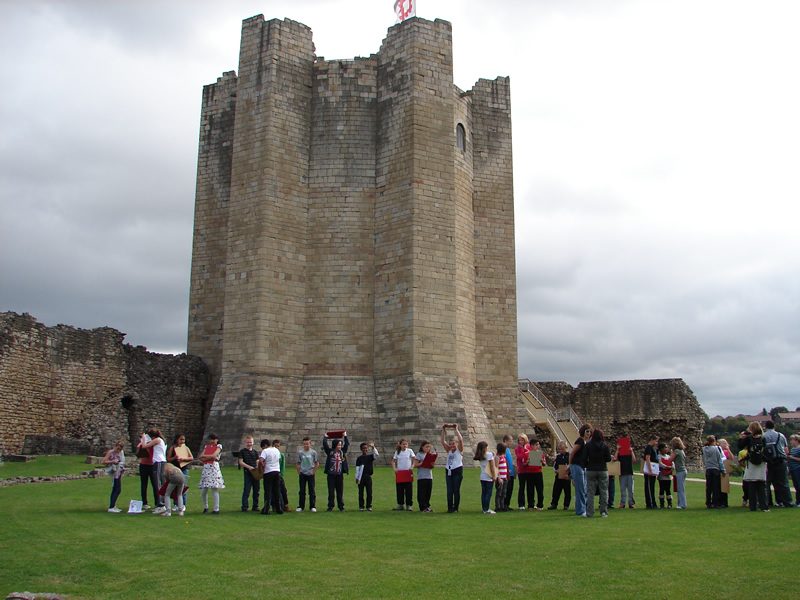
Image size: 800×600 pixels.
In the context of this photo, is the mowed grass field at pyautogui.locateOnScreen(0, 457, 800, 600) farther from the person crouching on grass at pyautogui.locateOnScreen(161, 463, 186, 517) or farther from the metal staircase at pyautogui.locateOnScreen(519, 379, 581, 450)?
the metal staircase at pyautogui.locateOnScreen(519, 379, 581, 450)

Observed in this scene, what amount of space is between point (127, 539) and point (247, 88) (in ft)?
60.4

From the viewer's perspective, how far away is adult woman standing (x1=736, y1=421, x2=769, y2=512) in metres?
11.1

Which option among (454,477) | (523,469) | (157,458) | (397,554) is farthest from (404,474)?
(397,554)

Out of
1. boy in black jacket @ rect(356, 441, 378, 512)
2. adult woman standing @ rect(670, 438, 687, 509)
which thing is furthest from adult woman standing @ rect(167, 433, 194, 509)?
adult woman standing @ rect(670, 438, 687, 509)

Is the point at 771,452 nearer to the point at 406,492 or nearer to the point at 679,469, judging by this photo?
the point at 679,469

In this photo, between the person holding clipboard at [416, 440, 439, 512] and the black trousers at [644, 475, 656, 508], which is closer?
the person holding clipboard at [416, 440, 439, 512]

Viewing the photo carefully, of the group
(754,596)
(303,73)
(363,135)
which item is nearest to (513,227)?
(363,135)

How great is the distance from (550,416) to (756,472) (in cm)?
1592

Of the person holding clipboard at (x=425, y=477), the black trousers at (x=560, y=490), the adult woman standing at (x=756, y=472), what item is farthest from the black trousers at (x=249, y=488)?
the adult woman standing at (x=756, y=472)

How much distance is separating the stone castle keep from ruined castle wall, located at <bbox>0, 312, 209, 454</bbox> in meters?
1.71

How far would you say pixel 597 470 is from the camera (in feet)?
35.5

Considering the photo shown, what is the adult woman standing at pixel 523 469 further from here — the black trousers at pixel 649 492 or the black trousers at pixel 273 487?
the black trousers at pixel 273 487

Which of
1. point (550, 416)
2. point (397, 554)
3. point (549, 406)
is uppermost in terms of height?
point (549, 406)

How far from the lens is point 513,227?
85.4 ft
